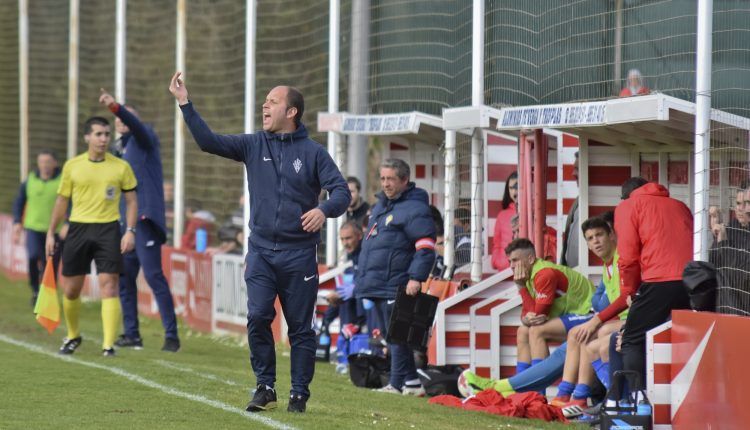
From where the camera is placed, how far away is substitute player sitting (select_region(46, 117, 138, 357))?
13305mm

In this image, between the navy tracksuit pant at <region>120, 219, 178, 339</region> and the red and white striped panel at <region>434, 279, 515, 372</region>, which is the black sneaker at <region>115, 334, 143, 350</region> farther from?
the red and white striped panel at <region>434, 279, 515, 372</region>

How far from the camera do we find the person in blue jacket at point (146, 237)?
1477 centimetres

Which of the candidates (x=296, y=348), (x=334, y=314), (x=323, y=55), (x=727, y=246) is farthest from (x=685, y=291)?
(x=323, y=55)

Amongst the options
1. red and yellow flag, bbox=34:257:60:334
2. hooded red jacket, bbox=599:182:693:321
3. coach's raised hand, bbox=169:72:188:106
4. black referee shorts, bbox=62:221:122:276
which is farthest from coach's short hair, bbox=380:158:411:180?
coach's raised hand, bbox=169:72:188:106

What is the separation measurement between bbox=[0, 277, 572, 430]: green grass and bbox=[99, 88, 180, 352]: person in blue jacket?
9.9 inches

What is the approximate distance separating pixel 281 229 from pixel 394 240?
11.0 ft

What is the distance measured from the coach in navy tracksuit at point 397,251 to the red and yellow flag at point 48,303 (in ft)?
9.35

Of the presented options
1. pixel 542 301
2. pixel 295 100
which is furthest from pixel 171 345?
pixel 295 100

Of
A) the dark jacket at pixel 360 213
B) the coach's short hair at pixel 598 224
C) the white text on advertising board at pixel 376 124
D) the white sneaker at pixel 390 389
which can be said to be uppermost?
the white text on advertising board at pixel 376 124

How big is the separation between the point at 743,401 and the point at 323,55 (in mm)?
9955

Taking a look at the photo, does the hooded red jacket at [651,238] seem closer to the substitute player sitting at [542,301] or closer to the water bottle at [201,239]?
the substitute player sitting at [542,301]

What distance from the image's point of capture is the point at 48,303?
13742mm

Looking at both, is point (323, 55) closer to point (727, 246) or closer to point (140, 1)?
point (140, 1)

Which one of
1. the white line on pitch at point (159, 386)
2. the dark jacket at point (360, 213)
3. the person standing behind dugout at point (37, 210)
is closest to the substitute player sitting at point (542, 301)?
the white line on pitch at point (159, 386)
